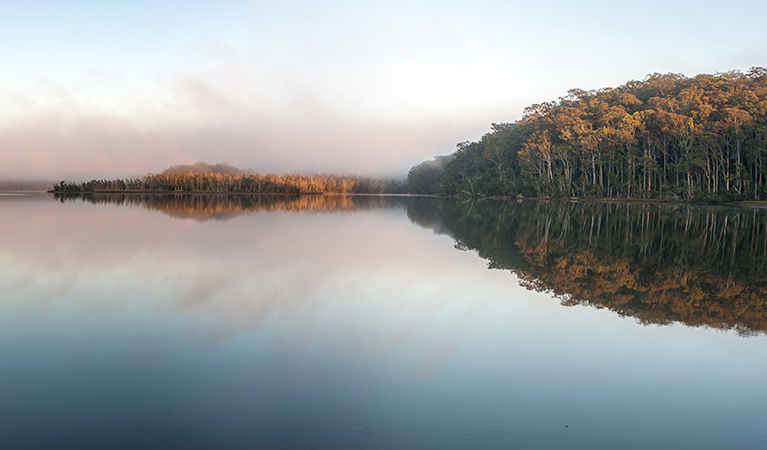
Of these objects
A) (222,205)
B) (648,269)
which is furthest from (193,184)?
(648,269)

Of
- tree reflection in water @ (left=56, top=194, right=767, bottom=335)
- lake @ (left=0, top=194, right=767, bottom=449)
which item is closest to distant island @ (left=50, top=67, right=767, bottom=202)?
tree reflection in water @ (left=56, top=194, right=767, bottom=335)

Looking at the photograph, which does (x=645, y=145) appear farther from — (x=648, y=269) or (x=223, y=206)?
(x=648, y=269)

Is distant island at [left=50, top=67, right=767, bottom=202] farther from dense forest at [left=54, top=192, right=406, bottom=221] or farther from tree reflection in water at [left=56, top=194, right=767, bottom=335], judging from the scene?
tree reflection in water at [left=56, top=194, right=767, bottom=335]

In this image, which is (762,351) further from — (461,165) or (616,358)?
(461,165)

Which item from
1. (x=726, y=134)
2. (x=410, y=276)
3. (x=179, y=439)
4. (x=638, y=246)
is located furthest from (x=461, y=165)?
(x=179, y=439)

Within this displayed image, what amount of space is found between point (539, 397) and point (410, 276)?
5807 mm

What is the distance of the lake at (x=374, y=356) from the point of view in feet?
11.4

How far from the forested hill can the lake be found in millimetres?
54159

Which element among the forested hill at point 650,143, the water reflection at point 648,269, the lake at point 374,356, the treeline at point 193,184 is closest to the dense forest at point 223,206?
the water reflection at point 648,269

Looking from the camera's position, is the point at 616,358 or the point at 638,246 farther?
the point at 638,246

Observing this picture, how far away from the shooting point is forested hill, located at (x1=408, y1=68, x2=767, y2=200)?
53281mm

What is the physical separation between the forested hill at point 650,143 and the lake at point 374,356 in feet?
178

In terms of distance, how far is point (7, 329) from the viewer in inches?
219

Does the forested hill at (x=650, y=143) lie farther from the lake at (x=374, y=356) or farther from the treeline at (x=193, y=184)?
the treeline at (x=193, y=184)
